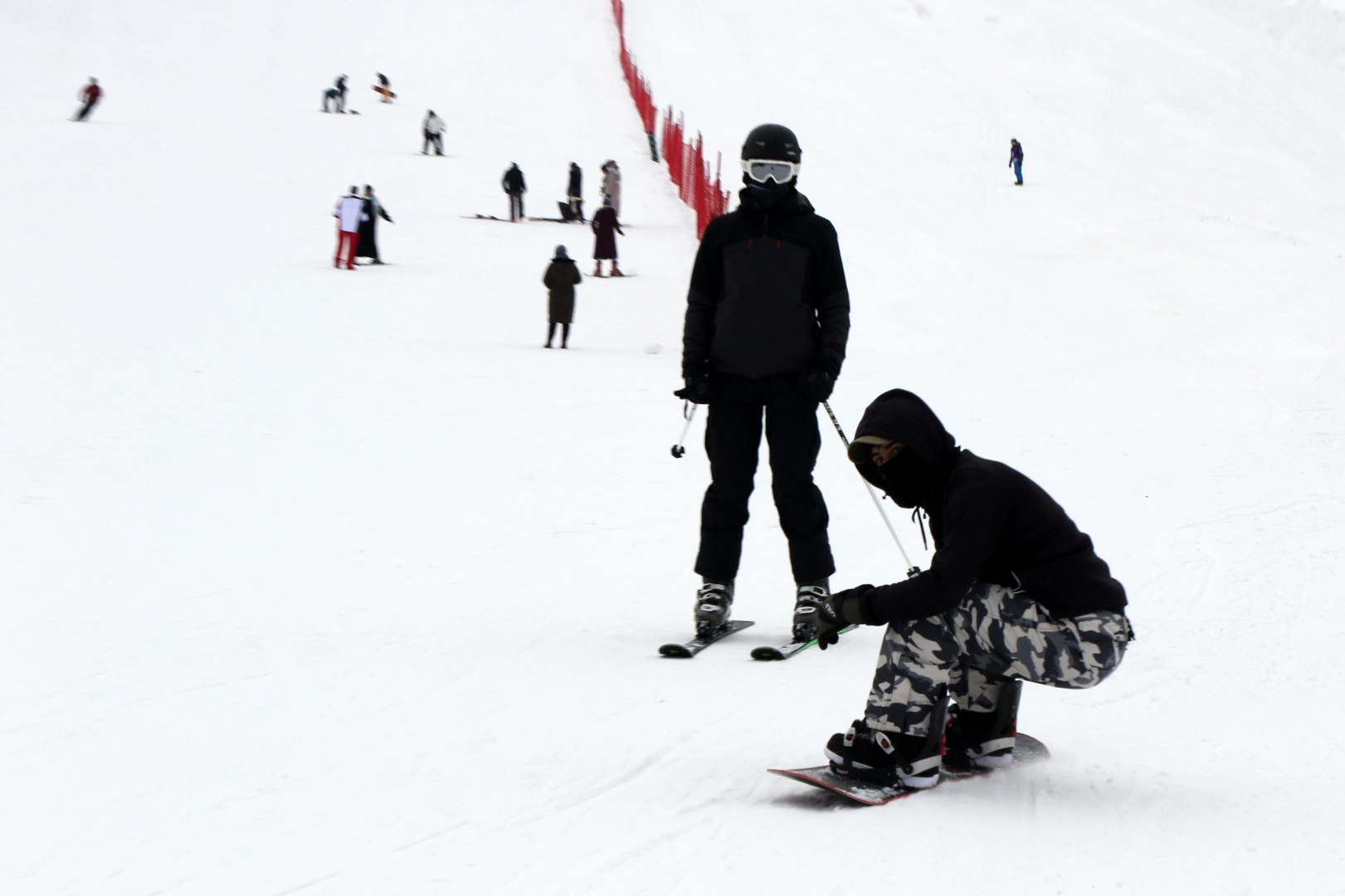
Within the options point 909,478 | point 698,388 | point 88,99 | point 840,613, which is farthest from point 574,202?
point 840,613

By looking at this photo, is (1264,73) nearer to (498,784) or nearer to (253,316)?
(253,316)

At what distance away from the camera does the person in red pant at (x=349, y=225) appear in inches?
627

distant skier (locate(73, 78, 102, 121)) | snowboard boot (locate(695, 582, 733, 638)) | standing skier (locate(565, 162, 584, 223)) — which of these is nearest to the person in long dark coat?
standing skier (locate(565, 162, 584, 223))

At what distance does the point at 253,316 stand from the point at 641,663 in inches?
352

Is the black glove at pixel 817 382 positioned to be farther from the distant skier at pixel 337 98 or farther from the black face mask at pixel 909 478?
the distant skier at pixel 337 98

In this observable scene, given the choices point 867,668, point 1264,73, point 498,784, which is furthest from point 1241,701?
point 1264,73

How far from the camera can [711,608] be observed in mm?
4699

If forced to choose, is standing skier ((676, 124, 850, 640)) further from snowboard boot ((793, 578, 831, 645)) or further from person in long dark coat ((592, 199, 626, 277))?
person in long dark coat ((592, 199, 626, 277))

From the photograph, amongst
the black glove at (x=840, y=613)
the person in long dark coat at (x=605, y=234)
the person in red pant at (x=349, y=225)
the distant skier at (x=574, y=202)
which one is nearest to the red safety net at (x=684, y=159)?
the person in long dark coat at (x=605, y=234)

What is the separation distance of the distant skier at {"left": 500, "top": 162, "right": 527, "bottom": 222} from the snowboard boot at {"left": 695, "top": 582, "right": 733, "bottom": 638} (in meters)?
16.1

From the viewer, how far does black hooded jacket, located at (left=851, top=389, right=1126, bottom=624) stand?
117 inches

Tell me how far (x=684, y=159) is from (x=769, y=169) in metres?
19.6

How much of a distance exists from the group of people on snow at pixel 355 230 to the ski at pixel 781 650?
12.6m

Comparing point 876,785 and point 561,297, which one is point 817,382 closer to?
point 876,785
